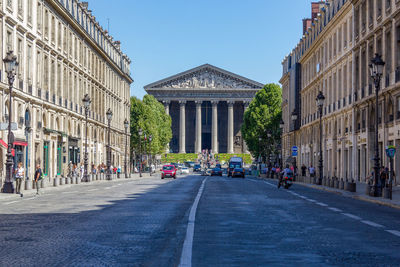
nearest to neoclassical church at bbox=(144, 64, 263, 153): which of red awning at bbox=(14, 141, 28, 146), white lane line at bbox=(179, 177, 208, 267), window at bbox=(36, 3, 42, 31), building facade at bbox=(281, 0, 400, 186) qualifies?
building facade at bbox=(281, 0, 400, 186)

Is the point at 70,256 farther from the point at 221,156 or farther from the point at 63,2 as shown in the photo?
the point at 221,156

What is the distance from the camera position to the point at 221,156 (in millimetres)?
155625

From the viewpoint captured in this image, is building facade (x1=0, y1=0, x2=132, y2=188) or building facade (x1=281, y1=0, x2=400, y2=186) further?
building facade (x1=0, y1=0, x2=132, y2=188)

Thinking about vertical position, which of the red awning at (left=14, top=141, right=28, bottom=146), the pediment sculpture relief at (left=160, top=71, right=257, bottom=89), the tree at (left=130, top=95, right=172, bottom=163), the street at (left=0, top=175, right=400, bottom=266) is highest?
the pediment sculpture relief at (left=160, top=71, right=257, bottom=89)

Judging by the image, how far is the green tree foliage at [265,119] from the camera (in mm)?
100375

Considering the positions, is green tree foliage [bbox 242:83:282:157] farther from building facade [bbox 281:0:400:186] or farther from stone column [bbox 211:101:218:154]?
stone column [bbox 211:101:218:154]

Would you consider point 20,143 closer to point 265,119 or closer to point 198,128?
point 265,119

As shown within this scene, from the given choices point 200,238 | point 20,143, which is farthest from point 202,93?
point 200,238

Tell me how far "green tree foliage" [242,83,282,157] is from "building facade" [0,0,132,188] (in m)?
24.4

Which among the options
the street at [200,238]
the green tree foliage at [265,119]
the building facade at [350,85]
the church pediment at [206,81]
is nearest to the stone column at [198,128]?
the church pediment at [206,81]

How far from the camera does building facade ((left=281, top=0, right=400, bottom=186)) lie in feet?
141

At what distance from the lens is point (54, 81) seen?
5725cm

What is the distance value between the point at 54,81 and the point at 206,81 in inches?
4181

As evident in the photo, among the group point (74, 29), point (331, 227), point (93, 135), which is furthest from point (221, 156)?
point (331, 227)
